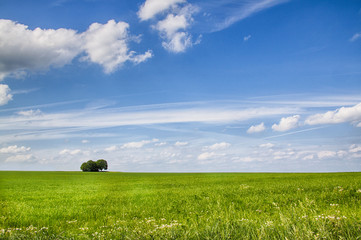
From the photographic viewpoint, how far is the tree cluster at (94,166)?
13938 centimetres

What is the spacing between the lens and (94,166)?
14012cm

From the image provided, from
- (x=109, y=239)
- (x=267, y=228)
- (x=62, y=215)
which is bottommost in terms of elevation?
(x=62, y=215)

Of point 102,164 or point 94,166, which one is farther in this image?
point 102,164

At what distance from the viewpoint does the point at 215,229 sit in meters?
4.15

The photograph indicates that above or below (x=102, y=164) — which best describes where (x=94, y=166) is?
below

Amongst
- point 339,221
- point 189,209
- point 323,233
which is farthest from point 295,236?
point 189,209

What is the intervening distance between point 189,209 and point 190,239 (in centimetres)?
675

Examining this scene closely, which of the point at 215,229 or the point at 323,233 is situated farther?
the point at 215,229

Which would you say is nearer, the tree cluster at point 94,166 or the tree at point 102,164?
the tree cluster at point 94,166

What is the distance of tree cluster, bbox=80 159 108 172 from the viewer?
139 m

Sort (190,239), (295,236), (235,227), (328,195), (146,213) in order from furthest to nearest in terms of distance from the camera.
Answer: (328,195)
(146,213)
(235,227)
(190,239)
(295,236)

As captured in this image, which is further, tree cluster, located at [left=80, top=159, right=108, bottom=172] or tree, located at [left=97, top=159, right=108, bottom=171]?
tree, located at [left=97, top=159, right=108, bottom=171]

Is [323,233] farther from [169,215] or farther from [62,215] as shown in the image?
[62,215]

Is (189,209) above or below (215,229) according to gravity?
below
